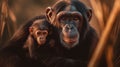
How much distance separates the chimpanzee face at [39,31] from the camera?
3338mm

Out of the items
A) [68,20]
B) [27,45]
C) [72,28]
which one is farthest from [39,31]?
[72,28]

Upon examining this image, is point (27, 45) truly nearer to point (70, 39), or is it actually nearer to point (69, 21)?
point (69, 21)

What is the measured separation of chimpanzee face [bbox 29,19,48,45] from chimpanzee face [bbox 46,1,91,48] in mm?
152

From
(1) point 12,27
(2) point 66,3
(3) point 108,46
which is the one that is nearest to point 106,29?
(3) point 108,46

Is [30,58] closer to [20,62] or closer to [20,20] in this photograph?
[20,62]

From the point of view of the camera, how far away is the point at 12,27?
3895 millimetres

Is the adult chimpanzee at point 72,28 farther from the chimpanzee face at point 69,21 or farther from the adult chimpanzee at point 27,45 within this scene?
the adult chimpanzee at point 27,45

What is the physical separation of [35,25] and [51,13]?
26 centimetres

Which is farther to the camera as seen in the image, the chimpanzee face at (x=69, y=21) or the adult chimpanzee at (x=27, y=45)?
the adult chimpanzee at (x=27, y=45)

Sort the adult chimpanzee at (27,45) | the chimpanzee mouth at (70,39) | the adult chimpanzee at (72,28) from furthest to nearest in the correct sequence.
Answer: the adult chimpanzee at (27,45), the adult chimpanzee at (72,28), the chimpanzee mouth at (70,39)

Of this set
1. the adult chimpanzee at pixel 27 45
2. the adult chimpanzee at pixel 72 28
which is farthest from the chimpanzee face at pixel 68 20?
the adult chimpanzee at pixel 27 45

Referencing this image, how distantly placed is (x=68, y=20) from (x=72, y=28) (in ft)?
0.99

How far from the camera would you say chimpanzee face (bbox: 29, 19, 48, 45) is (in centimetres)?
334

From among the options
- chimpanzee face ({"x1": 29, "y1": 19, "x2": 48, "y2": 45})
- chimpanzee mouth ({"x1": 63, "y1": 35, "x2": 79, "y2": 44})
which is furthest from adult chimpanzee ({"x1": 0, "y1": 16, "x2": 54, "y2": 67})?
chimpanzee mouth ({"x1": 63, "y1": 35, "x2": 79, "y2": 44})
